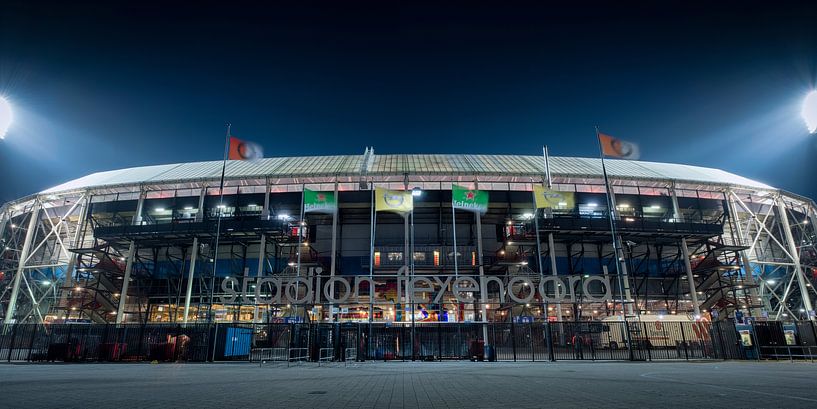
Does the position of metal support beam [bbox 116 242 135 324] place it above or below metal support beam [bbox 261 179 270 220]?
below

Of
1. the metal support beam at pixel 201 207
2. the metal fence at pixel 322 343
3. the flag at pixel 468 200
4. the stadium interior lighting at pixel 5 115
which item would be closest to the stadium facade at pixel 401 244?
the metal support beam at pixel 201 207

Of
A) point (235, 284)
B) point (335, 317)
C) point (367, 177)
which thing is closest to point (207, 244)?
point (235, 284)

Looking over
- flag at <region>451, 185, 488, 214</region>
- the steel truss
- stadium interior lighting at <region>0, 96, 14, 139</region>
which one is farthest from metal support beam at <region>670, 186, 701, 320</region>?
stadium interior lighting at <region>0, 96, 14, 139</region>

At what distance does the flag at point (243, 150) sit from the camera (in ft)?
108

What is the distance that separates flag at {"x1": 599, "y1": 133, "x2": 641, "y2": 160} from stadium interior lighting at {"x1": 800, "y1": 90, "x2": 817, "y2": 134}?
18.0 m

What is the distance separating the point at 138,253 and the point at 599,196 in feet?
179

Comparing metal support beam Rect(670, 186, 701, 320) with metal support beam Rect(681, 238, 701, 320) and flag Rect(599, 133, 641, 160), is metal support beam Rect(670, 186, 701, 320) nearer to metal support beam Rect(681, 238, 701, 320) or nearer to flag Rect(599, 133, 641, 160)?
metal support beam Rect(681, 238, 701, 320)

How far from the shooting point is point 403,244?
4609cm

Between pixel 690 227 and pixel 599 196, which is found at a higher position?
pixel 599 196

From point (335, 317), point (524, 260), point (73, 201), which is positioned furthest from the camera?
point (73, 201)

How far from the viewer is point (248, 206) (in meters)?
47.4

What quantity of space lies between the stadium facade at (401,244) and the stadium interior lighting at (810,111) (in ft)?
34.3

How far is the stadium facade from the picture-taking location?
43.0 m

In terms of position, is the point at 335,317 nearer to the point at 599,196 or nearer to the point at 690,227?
the point at 599,196
